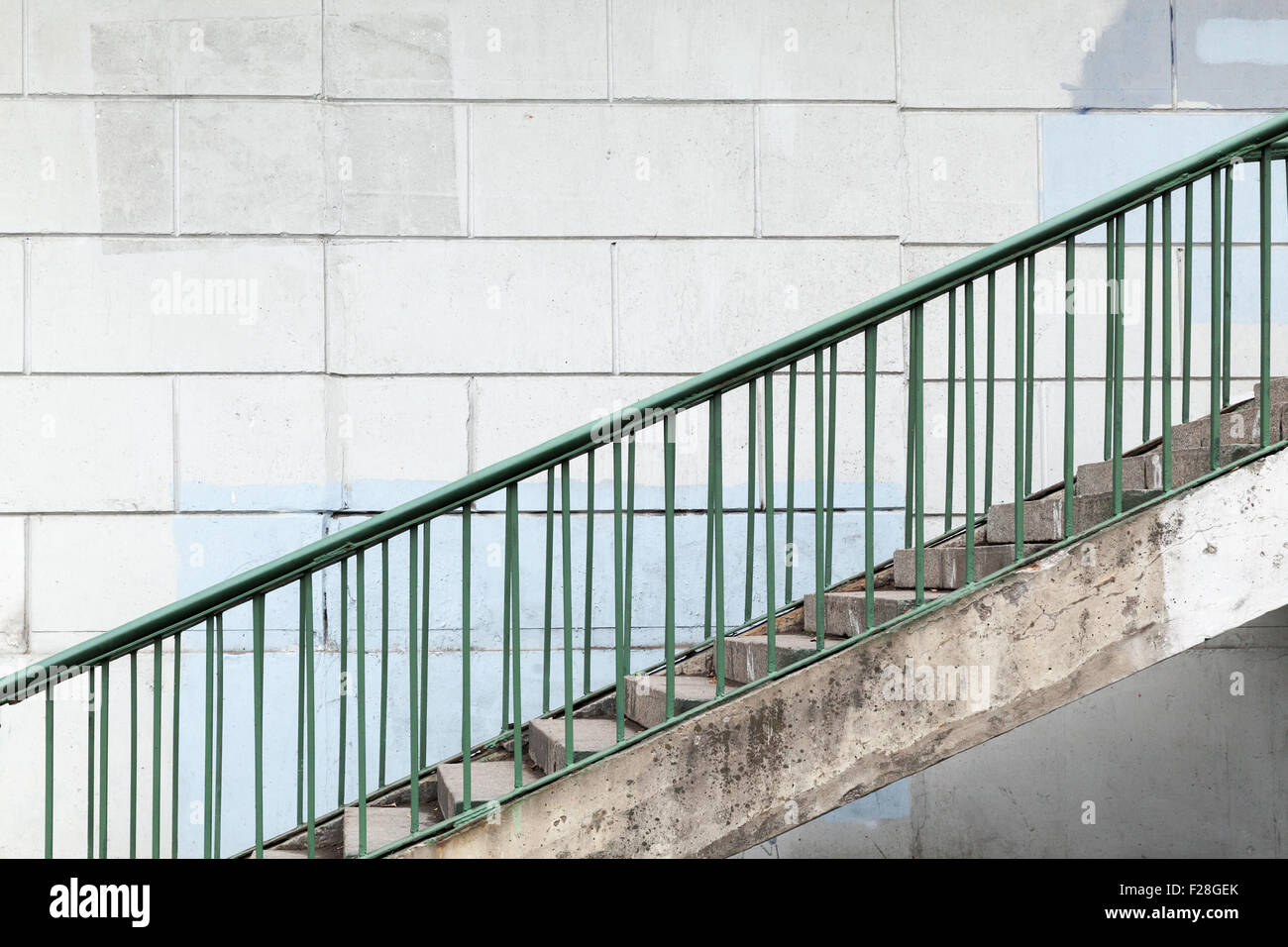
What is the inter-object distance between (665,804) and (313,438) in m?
3.10

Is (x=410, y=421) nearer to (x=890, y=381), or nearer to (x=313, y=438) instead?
(x=313, y=438)

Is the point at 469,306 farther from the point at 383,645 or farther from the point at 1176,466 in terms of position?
the point at 1176,466

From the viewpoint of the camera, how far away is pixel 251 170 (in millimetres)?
5664

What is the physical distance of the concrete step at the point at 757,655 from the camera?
3.61 m

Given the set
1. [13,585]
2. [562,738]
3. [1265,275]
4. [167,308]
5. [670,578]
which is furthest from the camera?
[167,308]

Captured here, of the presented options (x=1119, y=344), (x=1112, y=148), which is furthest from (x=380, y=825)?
(x=1112, y=148)

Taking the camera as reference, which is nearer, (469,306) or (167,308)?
(167,308)

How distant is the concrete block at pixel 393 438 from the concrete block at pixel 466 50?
5.21 ft

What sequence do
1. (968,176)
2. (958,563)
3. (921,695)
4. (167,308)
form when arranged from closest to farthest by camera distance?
(921,695), (958,563), (167,308), (968,176)

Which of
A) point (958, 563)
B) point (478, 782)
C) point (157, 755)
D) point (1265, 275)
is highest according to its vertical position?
point (1265, 275)

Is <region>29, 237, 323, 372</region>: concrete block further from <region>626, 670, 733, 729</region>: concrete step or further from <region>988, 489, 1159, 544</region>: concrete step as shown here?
<region>988, 489, 1159, 544</region>: concrete step

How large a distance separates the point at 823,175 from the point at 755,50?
0.78 metres

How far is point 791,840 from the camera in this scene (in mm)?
5613
